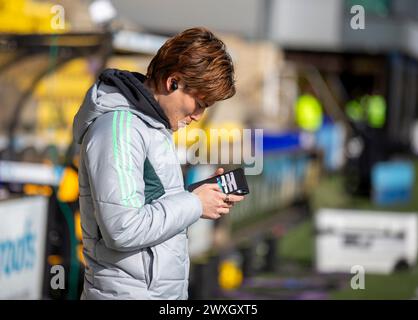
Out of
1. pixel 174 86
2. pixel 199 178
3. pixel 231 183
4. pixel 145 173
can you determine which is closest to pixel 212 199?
pixel 231 183

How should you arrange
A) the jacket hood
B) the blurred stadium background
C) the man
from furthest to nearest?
the blurred stadium background, the jacket hood, the man

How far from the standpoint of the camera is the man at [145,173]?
2412 millimetres

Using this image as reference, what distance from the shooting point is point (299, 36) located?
30016mm

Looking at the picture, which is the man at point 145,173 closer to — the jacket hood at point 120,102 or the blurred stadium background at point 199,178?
the jacket hood at point 120,102

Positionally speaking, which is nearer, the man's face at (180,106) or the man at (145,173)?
the man at (145,173)

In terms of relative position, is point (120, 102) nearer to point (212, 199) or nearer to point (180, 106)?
point (180, 106)

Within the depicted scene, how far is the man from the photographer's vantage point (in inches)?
95.0

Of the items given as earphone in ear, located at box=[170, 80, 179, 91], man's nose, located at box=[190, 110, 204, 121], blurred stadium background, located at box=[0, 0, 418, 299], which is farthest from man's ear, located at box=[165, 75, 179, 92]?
blurred stadium background, located at box=[0, 0, 418, 299]

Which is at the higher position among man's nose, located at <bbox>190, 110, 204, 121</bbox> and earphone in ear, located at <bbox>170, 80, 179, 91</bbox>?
earphone in ear, located at <bbox>170, 80, 179, 91</bbox>

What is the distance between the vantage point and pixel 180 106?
2.58m

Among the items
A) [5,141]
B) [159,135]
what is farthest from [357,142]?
[159,135]

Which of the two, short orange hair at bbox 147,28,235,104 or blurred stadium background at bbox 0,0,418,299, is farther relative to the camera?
blurred stadium background at bbox 0,0,418,299

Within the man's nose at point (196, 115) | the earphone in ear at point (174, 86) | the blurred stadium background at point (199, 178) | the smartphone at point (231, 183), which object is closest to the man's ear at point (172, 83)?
the earphone in ear at point (174, 86)

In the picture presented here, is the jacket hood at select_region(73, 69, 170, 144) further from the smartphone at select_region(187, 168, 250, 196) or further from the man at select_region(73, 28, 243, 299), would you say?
the smartphone at select_region(187, 168, 250, 196)
